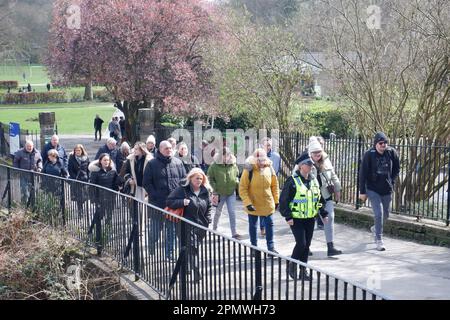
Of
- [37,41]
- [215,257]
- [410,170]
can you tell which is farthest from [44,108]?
[215,257]

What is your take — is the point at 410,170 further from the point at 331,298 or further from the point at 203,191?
the point at 331,298

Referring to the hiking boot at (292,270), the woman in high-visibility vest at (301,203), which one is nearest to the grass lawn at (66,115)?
the woman in high-visibility vest at (301,203)

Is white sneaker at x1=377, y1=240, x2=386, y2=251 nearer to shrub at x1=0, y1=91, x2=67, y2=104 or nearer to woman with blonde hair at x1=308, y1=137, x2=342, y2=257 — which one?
woman with blonde hair at x1=308, y1=137, x2=342, y2=257

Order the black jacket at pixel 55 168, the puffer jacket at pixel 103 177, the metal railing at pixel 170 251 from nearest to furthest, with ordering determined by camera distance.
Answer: the metal railing at pixel 170 251, the puffer jacket at pixel 103 177, the black jacket at pixel 55 168

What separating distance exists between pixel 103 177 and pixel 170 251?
13.6 feet

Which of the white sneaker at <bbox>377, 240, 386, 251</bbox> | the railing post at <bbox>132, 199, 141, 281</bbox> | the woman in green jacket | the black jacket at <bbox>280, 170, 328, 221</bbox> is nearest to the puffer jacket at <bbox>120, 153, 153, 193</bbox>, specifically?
the woman in green jacket

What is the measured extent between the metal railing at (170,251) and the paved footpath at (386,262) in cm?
190

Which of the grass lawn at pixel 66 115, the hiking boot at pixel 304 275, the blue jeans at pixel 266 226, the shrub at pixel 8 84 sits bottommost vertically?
the blue jeans at pixel 266 226

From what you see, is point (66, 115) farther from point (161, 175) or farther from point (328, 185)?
point (328, 185)

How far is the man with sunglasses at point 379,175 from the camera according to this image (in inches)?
372

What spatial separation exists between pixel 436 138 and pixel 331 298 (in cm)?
753

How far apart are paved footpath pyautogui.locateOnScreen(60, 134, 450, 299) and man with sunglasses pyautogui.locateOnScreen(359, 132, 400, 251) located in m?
0.45

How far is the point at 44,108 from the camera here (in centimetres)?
5125

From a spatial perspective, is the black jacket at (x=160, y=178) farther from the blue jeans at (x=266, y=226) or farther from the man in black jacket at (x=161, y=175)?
the blue jeans at (x=266, y=226)
